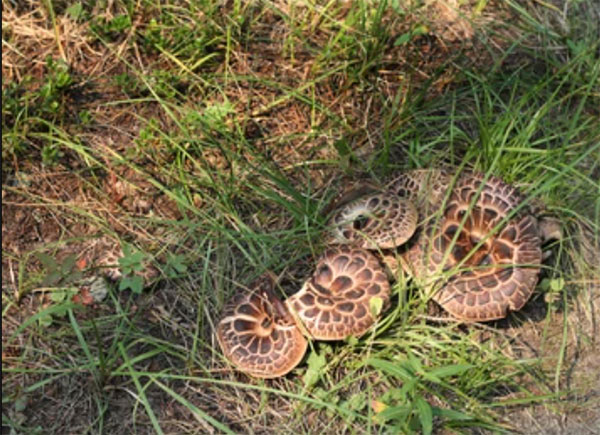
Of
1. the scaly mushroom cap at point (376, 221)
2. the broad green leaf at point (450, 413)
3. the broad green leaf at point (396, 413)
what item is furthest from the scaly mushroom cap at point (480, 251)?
the broad green leaf at point (396, 413)

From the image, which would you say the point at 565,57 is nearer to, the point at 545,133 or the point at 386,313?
the point at 545,133

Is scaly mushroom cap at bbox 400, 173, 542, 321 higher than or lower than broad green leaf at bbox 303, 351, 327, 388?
higher

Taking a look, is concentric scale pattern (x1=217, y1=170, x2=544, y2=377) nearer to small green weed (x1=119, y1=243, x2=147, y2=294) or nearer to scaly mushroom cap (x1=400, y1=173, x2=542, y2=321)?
scaly mushroom cap (x1=400, y1=173, x2=542, y2=321)

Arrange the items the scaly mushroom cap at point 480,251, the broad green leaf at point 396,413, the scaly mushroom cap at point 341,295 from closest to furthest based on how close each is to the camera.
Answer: the broad green leaf at point 396,413
the scaly mushroom cap at point 341,295
the scaly mushroom cap at point 480,251

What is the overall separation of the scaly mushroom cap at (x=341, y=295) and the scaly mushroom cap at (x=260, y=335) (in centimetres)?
10

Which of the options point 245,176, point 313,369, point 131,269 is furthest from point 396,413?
point 245,176

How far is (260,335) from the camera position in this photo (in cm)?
424

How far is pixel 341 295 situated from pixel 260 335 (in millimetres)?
479

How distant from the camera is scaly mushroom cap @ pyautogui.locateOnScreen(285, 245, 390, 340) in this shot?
411cm

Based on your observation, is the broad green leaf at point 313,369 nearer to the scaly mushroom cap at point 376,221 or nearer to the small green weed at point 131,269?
the scaly mushroom cap at point 376,221

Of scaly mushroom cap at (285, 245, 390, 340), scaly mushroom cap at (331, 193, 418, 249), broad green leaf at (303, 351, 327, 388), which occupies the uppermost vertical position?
scaly mushroom cap at (331, 193, 418, 249)

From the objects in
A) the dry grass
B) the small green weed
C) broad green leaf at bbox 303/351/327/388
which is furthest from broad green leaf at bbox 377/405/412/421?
the small green weed

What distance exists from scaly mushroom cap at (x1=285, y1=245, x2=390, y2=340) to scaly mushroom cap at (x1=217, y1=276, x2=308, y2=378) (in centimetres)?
10

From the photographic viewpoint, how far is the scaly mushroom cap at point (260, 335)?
412cm
